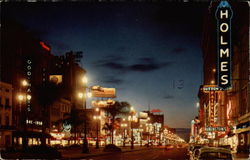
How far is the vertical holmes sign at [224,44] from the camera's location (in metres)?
41.5

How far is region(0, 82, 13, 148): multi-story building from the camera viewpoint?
228 feet

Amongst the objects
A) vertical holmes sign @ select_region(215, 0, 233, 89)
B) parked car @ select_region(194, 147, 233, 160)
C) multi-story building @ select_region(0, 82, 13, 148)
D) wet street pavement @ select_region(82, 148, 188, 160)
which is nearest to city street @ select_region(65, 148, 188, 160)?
wet street pavement @ select_region(82, 148, 188, 160)

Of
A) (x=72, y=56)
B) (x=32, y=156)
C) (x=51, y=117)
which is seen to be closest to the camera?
(x=32, y=156)

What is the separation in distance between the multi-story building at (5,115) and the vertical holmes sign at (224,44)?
139 ft

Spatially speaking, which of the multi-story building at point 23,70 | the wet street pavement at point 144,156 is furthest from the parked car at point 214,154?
the multi-story building at point 23,70

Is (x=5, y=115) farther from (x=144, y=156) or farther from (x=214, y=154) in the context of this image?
(x=214, y=154)

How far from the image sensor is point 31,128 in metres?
89.7

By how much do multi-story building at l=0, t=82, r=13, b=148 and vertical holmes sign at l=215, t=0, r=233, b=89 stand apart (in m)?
42.5

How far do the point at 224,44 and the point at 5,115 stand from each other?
45.4m

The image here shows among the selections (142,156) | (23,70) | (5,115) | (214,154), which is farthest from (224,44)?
(23,70)

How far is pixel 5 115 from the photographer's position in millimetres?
71062

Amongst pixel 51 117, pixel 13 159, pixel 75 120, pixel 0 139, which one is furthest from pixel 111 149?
pixel 51 117

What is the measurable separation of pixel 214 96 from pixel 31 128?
43.9m

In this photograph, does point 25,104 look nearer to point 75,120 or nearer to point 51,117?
point 75,120
